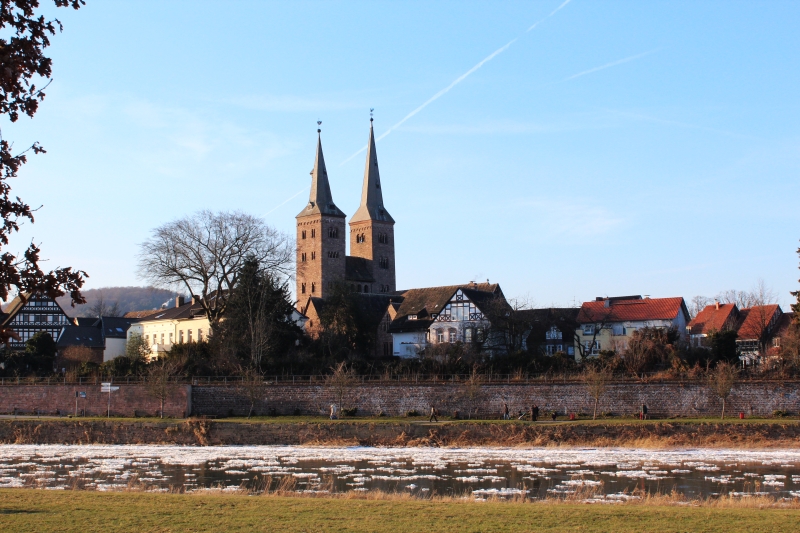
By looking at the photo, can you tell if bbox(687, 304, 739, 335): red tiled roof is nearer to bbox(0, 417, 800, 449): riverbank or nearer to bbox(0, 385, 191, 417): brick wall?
bbox(0, 417, 800, 449): riverbank

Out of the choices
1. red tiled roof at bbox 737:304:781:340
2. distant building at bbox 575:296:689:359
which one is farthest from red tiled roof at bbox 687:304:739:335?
distant building at bbox 575:296:689:359

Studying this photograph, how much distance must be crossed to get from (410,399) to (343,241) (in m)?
62.3

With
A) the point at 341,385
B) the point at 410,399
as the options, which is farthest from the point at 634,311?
the point at 341,385

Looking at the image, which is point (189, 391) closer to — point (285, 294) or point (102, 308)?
point (285, 294)

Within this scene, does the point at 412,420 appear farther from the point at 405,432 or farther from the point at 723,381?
the point at 723,381

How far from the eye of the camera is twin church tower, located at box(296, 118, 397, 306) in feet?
333

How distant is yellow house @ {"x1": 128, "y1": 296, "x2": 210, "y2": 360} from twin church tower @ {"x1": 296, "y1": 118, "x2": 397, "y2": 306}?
22.0 m

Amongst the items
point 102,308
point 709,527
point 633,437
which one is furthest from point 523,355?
point 102,308

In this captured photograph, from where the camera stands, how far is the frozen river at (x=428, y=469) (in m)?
23.4

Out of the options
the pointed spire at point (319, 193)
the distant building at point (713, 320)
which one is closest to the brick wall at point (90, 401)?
the distant building at point (713, 320)

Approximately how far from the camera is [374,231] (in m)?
109

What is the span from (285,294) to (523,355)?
1694cm

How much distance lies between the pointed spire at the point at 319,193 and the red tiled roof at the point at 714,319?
49.2 m

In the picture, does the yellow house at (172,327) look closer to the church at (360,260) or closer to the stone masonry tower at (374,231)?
the church at (360,260)
